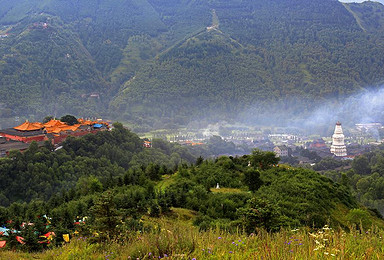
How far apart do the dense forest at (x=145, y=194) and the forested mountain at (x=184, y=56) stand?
49108 mm

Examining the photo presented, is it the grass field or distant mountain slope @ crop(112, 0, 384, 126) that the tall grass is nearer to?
the grass field

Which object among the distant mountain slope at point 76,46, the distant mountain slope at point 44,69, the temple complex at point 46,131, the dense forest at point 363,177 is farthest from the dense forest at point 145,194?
the distant mountain slope at point 44,69

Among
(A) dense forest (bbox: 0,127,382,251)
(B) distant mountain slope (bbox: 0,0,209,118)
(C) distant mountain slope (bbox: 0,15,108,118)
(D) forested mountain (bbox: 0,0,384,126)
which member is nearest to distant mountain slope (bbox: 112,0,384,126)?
(D) forested mountain (bbox: 0,0,384,126)

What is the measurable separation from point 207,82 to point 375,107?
4880 cm

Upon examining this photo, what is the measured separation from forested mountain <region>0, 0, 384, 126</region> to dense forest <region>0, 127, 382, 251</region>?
161 feet

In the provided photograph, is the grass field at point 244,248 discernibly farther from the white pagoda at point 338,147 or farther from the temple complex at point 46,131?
the white pagoda at point 338,147

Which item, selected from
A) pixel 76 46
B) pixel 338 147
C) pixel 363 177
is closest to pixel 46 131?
pixel 363 177

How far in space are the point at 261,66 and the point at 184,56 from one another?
86.5ft

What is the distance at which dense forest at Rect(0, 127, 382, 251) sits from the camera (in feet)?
33.6

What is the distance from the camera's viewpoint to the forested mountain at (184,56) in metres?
98.6

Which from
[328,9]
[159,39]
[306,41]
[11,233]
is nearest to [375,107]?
[306,41]

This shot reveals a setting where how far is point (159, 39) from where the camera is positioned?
5920 inches

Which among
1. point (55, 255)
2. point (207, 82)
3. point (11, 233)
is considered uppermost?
point (207, 82)

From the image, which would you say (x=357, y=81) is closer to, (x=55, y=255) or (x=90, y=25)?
(x=90, y=25)
